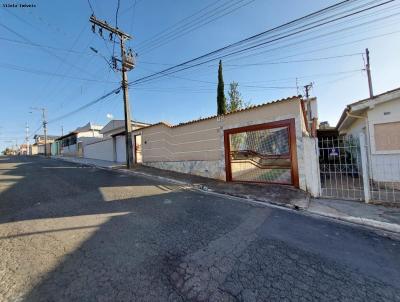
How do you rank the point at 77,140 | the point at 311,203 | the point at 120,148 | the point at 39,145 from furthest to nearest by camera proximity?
the point at 39,145 → the point at 77,140 → the point at 120,148 → the point at 311,203

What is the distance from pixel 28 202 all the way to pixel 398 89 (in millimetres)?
12777

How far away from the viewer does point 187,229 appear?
4270 mm

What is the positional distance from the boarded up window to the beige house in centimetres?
241

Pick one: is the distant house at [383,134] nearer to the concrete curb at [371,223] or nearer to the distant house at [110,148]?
the concrete curb at [371,223]

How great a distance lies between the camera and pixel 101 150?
22062mm

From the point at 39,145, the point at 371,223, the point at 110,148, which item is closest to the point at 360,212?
the point at 371,223

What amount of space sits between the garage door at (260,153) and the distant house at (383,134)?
316 cm

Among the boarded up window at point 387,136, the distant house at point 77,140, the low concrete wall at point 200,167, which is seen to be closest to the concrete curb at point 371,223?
the boarded up window at point 387,136

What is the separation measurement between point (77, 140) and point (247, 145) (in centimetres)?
2936

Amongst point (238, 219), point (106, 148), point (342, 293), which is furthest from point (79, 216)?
point (106, 148)

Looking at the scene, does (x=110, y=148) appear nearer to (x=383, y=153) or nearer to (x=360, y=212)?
(x=360, y=212)

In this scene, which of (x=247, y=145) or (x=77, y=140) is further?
(x=77, y=140)

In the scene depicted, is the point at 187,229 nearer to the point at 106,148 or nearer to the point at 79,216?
the point at 79,216

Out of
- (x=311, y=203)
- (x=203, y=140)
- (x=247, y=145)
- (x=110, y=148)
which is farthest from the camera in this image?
(x=110, y=148)
